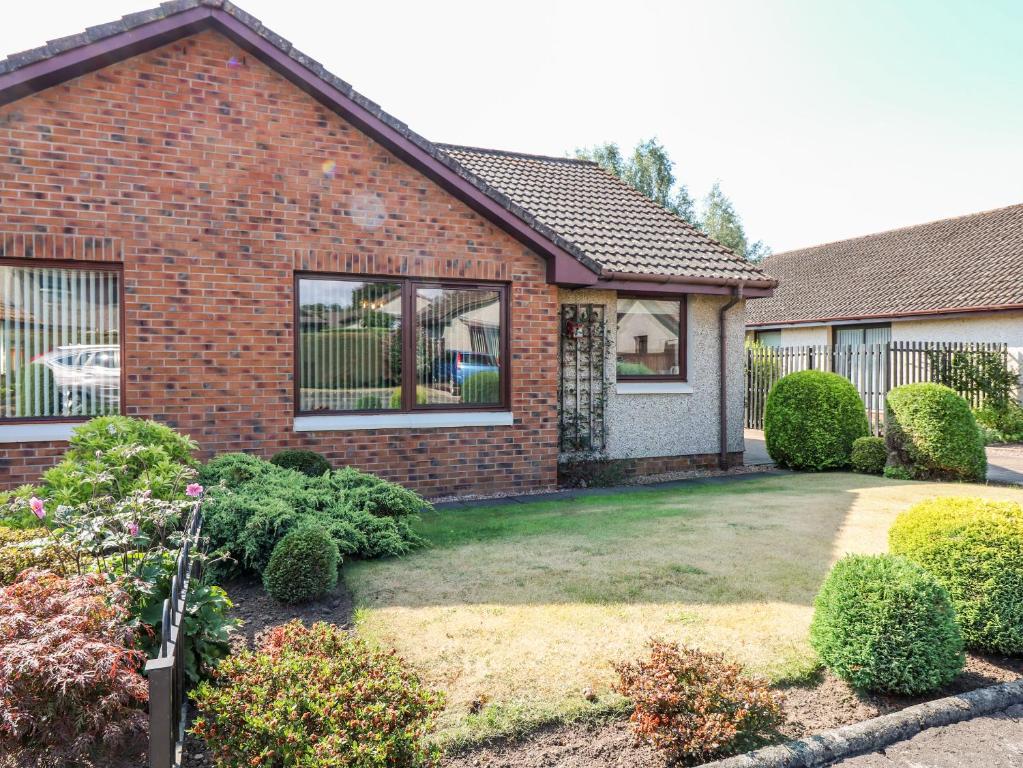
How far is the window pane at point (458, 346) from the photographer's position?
31.0 feet

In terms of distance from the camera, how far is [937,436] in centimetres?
1071

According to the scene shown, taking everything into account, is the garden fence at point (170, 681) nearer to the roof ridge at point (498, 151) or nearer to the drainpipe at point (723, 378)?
the drainpipe at point (723, 378)

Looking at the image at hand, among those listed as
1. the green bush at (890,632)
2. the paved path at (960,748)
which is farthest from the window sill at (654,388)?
the paved path at (960,748)

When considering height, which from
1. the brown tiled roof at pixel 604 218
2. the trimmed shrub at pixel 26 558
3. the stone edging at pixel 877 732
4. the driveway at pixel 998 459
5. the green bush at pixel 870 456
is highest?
the brown tiled roof at pixel 604 218

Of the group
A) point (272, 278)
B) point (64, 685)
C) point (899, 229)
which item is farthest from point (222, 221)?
point (899, 229)

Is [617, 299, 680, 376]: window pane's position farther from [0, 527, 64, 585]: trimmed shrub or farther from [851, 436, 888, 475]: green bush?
[0, 527, 64, 585]: trimmed shrub

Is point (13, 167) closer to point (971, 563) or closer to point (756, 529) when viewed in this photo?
point (756, 529)

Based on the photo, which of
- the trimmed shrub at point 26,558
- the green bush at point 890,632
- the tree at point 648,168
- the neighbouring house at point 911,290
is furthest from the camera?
the tree at point 648,168

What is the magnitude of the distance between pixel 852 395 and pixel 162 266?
10.5 meters

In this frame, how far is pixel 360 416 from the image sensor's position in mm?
9031

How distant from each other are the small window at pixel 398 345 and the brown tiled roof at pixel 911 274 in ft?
49.0

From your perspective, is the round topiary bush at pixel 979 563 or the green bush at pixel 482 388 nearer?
the round topiary bush at pixel 979 563

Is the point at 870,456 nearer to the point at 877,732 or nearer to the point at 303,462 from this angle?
the point at 303,462

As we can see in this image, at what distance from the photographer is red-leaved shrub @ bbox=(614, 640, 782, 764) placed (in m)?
3.25
